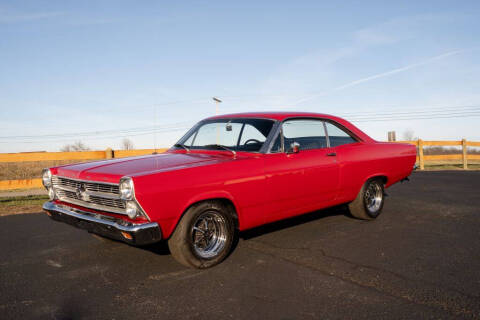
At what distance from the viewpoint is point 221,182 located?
3.47 m

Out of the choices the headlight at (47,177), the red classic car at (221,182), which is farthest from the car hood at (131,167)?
the headlight at (47,177)

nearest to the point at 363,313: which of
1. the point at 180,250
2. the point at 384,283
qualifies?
the point at 384,283

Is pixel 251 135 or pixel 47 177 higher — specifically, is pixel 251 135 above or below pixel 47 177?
above

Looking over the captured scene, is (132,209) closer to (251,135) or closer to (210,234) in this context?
(210,234)

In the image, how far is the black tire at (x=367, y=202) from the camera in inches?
207

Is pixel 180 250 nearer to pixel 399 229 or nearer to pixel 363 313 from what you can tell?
pixel 363 313

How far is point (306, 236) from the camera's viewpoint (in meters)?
4.54

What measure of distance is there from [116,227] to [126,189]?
1.13 feet

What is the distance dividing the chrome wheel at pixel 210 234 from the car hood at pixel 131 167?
556 millimetres

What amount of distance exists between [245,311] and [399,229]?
10.3ft

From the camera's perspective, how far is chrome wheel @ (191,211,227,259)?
350 cm

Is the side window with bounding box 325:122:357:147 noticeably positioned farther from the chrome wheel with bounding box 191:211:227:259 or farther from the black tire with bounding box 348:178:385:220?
the chrome wheel with bounding box 191:211:227:259

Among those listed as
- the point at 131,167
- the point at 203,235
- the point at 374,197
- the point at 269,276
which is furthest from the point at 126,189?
the point at 374,197

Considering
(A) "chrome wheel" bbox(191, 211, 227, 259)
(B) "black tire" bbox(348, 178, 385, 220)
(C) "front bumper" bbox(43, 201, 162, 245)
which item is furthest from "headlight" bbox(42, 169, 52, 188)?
(B) "black tire" bbox(348, 178, 385, 220)
